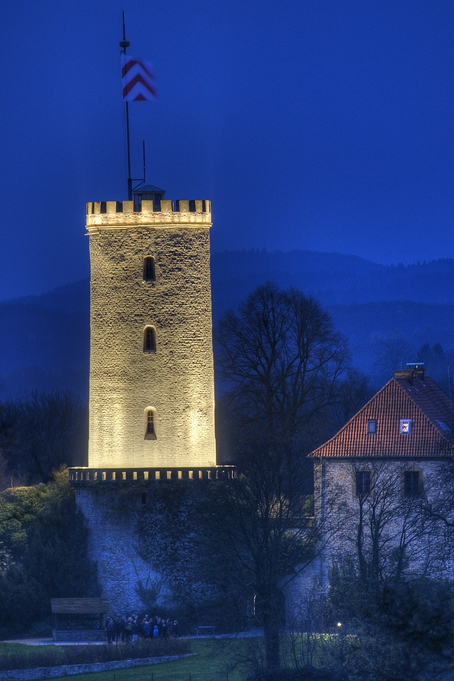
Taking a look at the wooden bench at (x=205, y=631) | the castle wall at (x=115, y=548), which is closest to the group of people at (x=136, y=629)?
the wooden bench at (x=205, y=631)

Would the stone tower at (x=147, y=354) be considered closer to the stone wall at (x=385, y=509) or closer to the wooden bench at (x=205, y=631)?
the stone wall at (x=385, y=509)

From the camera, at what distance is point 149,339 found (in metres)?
53.6

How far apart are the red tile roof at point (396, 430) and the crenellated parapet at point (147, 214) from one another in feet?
30.6

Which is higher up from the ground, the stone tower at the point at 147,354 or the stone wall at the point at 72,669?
the stone tower at the point at 147,354

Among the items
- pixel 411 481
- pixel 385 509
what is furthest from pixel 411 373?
pixel 385 509

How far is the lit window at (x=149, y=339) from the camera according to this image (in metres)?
53.4

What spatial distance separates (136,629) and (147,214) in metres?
14.8

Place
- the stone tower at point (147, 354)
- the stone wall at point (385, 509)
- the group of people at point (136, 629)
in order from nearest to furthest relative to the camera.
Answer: the group of people at point (136, 629) < the stone wall at point (385, 509) < the stone tower at point (147, 354)

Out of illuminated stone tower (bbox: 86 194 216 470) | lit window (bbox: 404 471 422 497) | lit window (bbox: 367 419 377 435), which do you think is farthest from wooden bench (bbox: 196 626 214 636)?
lit window (bbox: 367 419 377 435)

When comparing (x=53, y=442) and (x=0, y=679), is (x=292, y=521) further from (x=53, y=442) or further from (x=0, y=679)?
(x=53, y=442)

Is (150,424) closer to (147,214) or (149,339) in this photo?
(149,339)

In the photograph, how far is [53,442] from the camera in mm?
81000

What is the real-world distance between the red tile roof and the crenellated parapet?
30.6ft

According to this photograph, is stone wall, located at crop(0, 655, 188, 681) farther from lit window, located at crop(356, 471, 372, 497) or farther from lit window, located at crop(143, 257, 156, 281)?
lit window, located at crop(143, 257, 156, 281)
